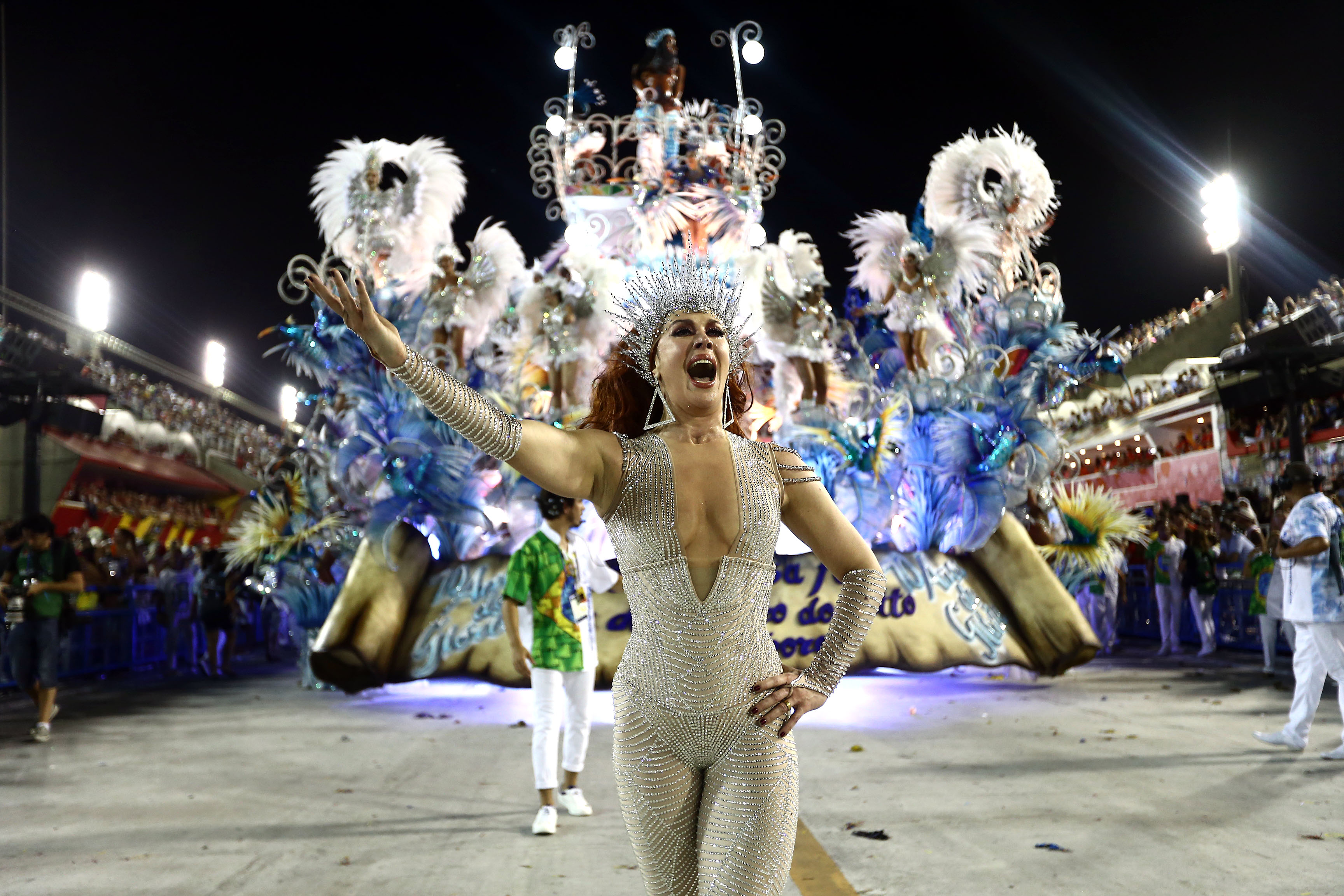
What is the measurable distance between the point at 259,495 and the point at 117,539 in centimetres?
440

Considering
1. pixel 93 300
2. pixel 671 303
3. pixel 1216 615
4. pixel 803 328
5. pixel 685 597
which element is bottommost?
pixel 1216 615

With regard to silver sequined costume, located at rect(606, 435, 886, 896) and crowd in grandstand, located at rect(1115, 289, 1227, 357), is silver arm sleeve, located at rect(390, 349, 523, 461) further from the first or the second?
crowd in grandstand, located at rect(1115, 289, 1227, 357)

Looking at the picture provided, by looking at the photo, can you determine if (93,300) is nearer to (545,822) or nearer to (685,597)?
(545,822)

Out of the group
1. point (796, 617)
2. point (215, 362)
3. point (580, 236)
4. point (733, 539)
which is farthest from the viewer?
point (215, 362)

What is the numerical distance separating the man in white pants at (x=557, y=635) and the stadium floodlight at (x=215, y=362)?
50621mm

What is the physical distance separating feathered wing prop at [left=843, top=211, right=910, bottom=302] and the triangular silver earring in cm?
1154

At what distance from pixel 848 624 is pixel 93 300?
36991 millimetres

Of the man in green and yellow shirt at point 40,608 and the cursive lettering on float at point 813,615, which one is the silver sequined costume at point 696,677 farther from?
the cursive lettering on float at point 813,615

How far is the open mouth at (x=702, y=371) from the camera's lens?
8.41 feet

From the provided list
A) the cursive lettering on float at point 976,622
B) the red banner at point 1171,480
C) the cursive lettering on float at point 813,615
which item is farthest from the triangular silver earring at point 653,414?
the red banner at point 1171,480

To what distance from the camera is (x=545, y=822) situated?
552 centimetres

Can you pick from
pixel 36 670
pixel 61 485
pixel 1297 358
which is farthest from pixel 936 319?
pixel 61 485

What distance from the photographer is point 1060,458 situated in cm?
1207

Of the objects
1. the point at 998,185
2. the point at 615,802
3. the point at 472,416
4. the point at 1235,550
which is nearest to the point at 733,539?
the point at 472,416
